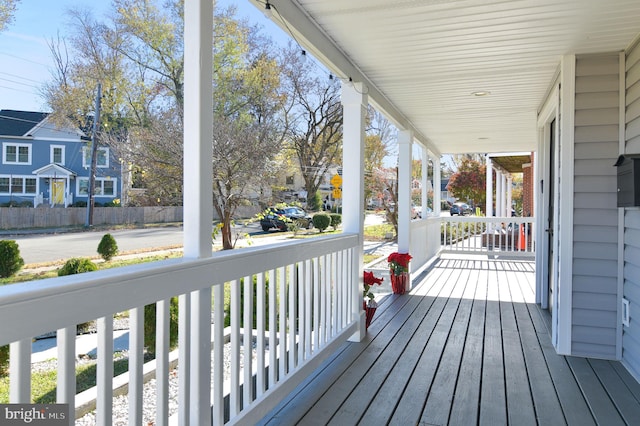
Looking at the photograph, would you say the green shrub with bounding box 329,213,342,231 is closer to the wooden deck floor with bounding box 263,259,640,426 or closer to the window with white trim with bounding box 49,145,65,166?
the wooden deck floor with bounding box 263,259,640,426

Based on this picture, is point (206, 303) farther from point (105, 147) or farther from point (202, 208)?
point (105, 147)

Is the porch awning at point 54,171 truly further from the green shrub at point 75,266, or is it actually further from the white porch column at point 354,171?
the white porch column at point 354,171

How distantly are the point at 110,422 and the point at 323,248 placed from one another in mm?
1826

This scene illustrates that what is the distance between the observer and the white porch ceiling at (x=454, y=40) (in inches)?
103

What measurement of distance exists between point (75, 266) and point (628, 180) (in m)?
3.23

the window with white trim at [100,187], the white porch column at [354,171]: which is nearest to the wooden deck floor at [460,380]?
the white porch column at [354,171]

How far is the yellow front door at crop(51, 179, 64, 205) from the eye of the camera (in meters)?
1.32

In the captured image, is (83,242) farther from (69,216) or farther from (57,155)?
(57,155)

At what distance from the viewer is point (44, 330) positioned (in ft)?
3.77

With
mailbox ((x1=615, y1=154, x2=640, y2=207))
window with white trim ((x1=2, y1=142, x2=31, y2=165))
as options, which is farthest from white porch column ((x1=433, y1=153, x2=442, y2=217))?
window with white trim ((x1=2, y1=142, x2=31, y2=165))

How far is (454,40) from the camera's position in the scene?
3162 mm

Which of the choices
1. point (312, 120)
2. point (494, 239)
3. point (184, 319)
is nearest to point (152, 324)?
point (184, 319)

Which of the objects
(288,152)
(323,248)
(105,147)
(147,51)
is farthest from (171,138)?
(288,152)

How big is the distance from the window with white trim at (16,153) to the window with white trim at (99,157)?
0.80 ft
